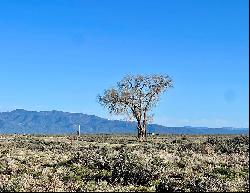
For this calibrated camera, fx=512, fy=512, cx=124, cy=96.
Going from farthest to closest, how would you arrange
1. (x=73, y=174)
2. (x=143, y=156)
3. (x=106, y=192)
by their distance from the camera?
1. (x=143, y=156)
2. (x=73, y=174)
3. (x=106, y=192)

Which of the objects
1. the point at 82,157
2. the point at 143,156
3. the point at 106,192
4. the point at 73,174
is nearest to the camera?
the point at 106,192

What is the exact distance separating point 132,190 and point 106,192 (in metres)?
1.63

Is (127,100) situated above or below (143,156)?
above

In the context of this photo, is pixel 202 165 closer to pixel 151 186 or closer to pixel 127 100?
pixel 151 186

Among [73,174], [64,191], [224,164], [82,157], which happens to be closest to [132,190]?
[64,191]

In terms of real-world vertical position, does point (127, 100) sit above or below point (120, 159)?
above

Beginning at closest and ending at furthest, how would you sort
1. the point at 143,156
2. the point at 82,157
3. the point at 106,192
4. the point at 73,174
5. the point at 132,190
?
1. the point at 106,192
2. the point at 132,190
3. the point at 73,174
4. the point at 143,156
5. the point at 82,157

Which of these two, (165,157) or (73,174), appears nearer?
(73,174)

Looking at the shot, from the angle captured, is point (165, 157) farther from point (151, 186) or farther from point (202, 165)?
point (151, 186)

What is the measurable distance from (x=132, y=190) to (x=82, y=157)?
420 inches

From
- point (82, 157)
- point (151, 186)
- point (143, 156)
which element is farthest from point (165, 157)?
point (151, 186)

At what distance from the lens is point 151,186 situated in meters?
20.9

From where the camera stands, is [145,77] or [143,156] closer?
[143,156]

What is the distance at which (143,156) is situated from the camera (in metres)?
27.3
